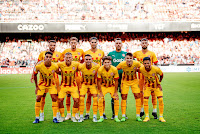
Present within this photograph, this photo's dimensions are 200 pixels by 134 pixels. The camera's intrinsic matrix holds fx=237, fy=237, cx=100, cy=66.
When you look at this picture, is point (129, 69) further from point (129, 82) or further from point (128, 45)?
point (128, 45)

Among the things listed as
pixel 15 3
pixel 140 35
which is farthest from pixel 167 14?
pixel 15 3

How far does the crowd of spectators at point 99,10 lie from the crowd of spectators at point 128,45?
2249 mm

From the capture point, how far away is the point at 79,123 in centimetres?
562

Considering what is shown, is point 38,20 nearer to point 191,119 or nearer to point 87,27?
point 87,27

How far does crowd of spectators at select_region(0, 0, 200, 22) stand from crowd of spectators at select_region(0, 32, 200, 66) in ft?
7.38

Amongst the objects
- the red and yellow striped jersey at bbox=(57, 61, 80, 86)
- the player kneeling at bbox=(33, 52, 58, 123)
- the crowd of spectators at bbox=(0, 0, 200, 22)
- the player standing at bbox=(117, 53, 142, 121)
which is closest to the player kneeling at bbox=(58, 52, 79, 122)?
the red and yellow striped jersey at bbox=(57, 61, 80, 86)

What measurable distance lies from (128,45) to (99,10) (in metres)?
5.78

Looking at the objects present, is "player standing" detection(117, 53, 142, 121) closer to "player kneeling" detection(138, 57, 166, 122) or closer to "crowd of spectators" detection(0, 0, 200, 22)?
"player kneeling" detection(138, 57, 166, 122)

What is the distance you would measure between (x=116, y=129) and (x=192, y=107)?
348 cm

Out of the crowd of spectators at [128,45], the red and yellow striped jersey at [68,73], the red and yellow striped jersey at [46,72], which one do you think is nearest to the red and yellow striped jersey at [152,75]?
the red and yellow striped jersey at [68,73]

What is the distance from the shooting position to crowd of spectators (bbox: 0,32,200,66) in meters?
27.6

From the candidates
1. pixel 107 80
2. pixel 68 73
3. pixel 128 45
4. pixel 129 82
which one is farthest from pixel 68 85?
pixel 128 45

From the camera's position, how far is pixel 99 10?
2988cm

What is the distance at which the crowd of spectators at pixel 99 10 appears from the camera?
2883cm
